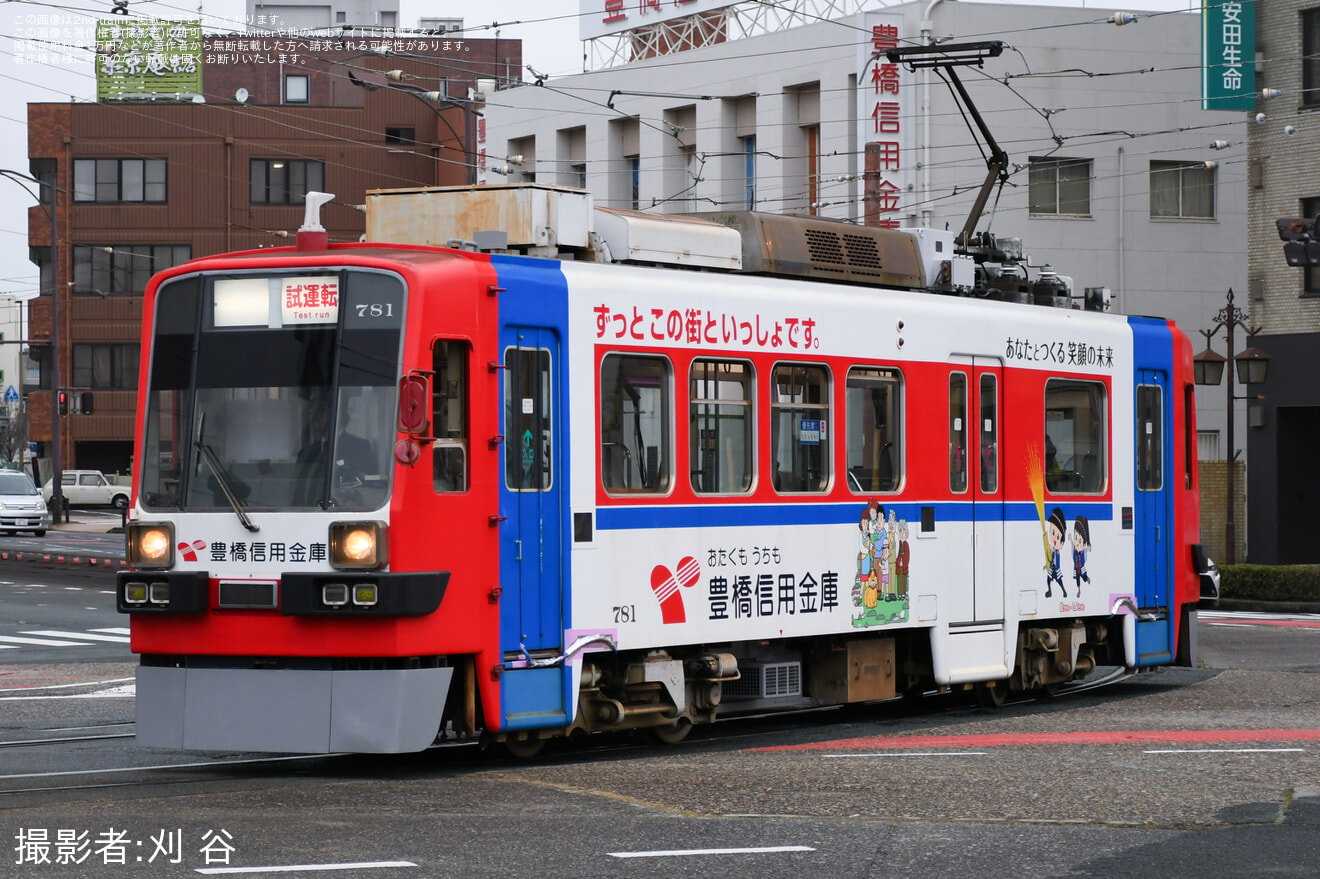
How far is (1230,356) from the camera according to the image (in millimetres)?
34375

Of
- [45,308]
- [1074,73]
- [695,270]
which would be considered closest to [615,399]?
[695,270]

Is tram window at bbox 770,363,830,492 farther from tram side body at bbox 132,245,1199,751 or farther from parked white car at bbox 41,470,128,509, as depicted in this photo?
parked white car at bbox 41,470,128,509

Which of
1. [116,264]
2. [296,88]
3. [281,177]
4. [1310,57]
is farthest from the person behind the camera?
[296,88]

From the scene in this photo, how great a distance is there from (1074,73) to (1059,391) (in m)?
28.5

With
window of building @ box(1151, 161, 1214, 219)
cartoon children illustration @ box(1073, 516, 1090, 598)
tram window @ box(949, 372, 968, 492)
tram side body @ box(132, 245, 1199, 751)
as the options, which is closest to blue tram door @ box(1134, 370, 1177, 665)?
tram side body @ box(132, 245, 1199, 751)

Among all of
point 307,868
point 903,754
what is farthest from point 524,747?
point 307,868

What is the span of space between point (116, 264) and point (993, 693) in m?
64.3

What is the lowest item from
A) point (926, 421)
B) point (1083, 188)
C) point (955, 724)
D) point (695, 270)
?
point (955, 724)

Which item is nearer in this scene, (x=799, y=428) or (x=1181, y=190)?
(x=799, y=428)

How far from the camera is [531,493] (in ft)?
38.5

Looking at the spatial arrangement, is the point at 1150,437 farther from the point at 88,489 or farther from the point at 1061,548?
the point at 88,489

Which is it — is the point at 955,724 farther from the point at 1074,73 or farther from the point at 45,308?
the point at 45,308

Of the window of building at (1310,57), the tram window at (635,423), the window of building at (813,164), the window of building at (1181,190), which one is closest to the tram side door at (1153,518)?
the tram window at (635,423)

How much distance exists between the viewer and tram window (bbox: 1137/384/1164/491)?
17078 mm
